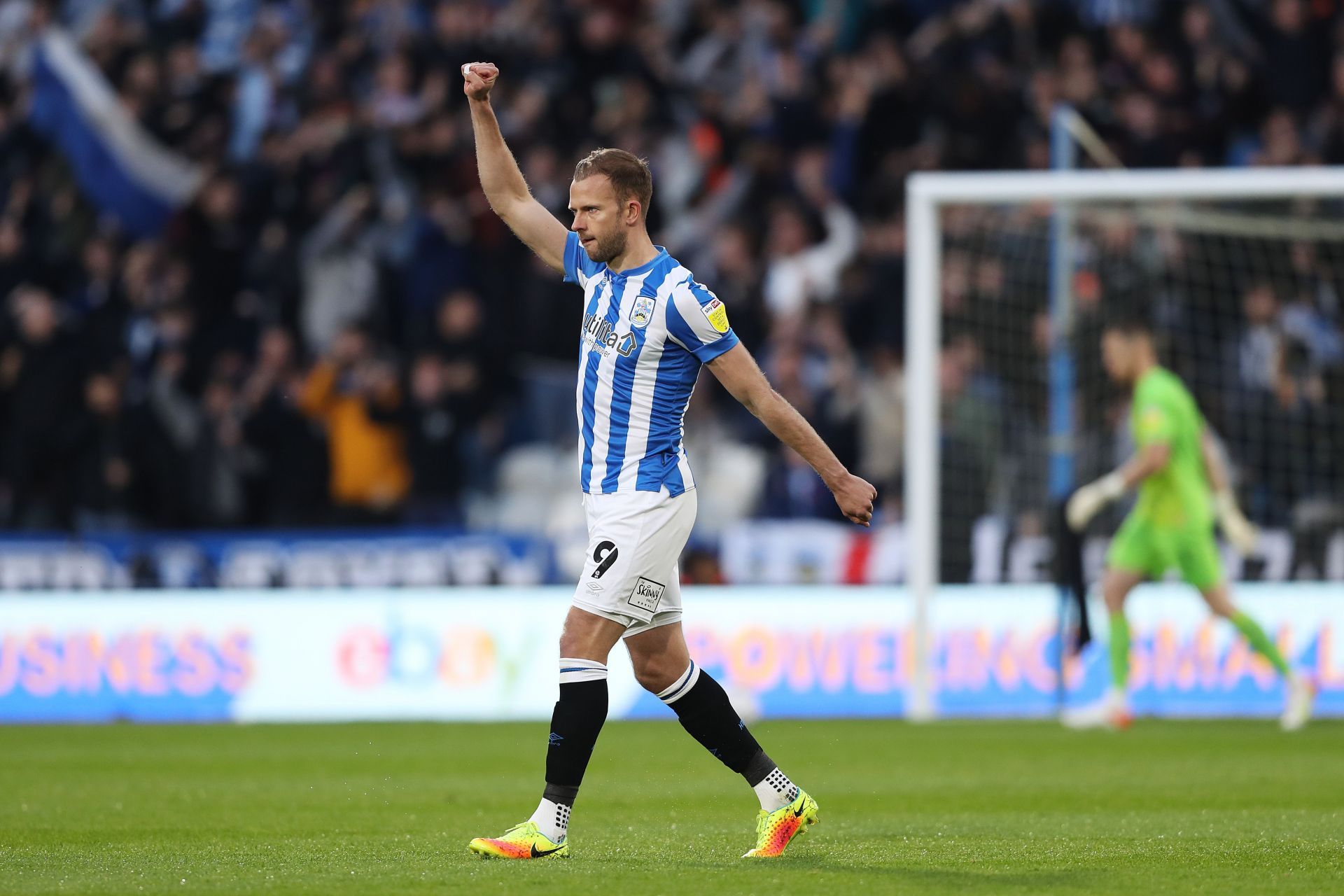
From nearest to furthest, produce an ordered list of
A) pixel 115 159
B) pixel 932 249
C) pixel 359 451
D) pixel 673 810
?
1. pixel 673 810
2. pixel 932 249
3. pixel 359 451
4. pixel 115 159

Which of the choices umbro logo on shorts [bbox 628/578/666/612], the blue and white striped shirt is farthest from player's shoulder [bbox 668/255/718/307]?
umbro logo on shorts [bbox 628/578/666/612]

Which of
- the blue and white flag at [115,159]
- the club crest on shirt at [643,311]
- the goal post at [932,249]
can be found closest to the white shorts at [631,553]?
the club crest on shirt at [643,311]

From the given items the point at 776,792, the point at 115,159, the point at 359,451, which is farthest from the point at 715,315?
the point at 115,159

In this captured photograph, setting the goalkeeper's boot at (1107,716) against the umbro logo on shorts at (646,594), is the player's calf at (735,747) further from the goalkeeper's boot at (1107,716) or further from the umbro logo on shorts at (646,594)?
the goalkeeper's boot at (1107,716)

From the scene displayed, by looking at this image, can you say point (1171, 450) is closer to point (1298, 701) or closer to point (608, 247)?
point (1298, 701)

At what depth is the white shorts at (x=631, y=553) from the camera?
6.20 m

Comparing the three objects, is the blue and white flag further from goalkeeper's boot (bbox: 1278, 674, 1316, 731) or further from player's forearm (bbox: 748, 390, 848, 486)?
player's forearm (bbox: 748, 390, 848, 486)

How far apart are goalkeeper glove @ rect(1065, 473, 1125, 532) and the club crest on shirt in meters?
6.70

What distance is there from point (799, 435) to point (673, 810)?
2.59 m

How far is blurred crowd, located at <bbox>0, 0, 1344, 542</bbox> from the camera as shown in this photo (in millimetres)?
15367

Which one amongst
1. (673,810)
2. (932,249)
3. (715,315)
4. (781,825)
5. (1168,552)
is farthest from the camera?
(932,249)

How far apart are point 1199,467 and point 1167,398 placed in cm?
64

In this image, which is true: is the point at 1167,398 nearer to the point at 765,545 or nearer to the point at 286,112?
the point at 765,545

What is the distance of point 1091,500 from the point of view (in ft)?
41.4
